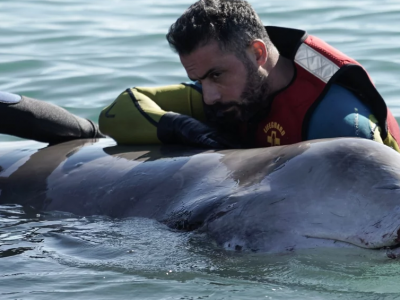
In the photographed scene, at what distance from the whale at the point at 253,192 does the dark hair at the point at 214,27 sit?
0.59 meters

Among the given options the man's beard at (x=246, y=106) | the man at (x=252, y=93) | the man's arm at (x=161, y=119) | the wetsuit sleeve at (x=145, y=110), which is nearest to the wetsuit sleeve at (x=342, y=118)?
the man at (x=252, y=93)

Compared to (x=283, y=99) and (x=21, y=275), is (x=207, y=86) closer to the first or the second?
(x=283, y=99)

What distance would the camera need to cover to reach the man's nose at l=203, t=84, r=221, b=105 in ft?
15.6

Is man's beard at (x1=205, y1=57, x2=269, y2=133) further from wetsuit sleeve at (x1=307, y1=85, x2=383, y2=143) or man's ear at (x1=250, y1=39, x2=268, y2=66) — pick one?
wetsuit sleeve at (x1=307, y1=85, x2=383, y2=143)

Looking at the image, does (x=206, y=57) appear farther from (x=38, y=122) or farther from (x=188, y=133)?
(x=38, y=122)

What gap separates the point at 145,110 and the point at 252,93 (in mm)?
623

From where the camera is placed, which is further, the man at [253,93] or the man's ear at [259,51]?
the man's ear at [259,51]

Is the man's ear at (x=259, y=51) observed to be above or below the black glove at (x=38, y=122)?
above

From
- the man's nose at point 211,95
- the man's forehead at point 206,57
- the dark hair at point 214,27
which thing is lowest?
the man's nose at point 211,95

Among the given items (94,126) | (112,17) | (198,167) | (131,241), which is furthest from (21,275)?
(112,17)

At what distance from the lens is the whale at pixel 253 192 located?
3.30 m

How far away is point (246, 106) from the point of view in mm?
4840

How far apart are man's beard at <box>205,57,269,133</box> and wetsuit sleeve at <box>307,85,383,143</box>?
37cm

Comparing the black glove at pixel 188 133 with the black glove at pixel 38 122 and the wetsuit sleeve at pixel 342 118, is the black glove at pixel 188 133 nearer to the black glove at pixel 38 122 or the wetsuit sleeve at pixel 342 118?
the wetsuit sleeve at pixel 342 118
